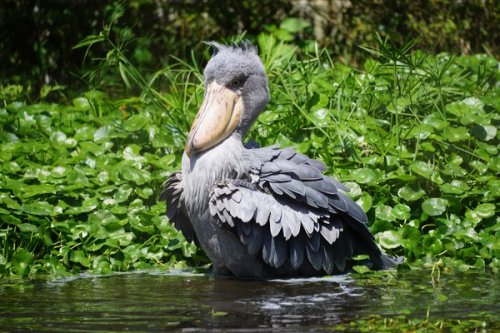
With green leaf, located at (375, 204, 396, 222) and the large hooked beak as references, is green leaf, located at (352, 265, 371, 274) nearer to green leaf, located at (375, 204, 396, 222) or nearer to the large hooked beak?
green leaf, located at (375, 204, 396, 222)

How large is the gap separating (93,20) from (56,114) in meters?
3.53

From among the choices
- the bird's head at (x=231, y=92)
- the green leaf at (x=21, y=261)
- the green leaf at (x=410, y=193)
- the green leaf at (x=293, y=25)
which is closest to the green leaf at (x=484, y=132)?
the green leaf at (x=410, y=193)

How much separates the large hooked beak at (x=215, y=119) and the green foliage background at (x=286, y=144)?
3.16ft

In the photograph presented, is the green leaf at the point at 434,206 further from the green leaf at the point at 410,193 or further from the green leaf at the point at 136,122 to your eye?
the green leaf at the point at 136,122

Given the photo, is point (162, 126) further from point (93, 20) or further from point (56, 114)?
point (93, 20)

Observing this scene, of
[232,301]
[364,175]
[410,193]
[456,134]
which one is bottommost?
[232,301]

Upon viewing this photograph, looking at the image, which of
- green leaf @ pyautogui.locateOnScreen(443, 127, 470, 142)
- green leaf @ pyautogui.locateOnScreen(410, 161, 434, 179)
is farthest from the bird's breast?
green leaf @ pyautogui.locateOnScreen(443, 127, 470, 142)

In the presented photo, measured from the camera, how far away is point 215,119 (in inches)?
218

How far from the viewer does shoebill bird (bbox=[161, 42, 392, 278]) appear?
5.31 meters

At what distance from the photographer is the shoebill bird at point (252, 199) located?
5309 millimetres

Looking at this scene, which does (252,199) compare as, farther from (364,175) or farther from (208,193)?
(364,175)

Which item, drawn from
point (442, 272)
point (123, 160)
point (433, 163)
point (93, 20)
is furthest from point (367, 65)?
point (93, 20)

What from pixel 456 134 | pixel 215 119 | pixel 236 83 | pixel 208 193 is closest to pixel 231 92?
pixel 236 83

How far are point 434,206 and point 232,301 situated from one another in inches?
76.1
